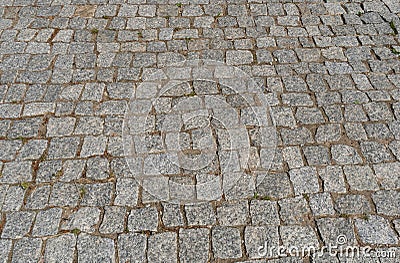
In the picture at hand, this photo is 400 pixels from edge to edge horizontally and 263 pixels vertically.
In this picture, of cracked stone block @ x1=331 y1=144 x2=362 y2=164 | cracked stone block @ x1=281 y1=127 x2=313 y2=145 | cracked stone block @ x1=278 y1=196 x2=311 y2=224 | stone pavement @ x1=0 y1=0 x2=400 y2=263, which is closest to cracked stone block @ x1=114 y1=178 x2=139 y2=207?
stone pavement @ x1=0 y1=0 x2=400 y2=263

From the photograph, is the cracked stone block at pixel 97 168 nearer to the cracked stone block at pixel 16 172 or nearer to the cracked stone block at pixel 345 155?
the cracked stone block at pixel 16 172

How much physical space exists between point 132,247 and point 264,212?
1.18m

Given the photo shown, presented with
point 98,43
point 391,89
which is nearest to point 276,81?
point 391,89

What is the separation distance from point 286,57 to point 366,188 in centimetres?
209

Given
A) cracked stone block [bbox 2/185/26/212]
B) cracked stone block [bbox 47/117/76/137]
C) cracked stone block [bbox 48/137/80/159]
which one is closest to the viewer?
cracked stone block [bbox 2/185/26/212]

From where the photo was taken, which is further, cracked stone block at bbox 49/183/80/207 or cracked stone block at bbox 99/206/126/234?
cracked stone block at bbox 49/183/80/207

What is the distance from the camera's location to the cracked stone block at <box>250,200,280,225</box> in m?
3.68

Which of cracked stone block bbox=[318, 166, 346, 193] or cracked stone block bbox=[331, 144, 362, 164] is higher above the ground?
cracked stone block bbox=[331, 144, 362, 164]

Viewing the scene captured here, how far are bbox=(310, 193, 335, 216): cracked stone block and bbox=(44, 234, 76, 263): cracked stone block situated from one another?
2098mm

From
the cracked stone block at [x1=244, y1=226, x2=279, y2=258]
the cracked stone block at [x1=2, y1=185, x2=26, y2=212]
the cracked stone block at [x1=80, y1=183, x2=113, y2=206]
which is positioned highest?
the cracked stone block at [x1=2, y1=185, x2=26, y2=212]

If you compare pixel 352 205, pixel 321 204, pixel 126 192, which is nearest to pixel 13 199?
pixel 126 192

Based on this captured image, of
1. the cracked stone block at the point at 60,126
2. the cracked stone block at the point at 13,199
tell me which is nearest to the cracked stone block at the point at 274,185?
the cracked stone block at the point at 60,126

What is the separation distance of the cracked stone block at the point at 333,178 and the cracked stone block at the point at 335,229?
1.09ft

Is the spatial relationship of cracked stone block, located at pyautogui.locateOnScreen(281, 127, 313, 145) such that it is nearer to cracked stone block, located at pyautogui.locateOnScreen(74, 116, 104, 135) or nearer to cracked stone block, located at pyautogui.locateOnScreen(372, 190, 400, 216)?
cracked stone block, located at pyautogui.locateOnScreen(372, 190, 400, 216)
